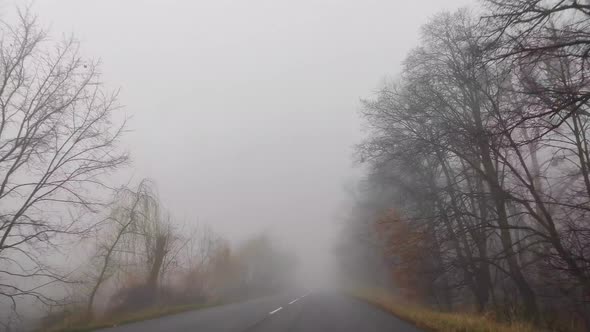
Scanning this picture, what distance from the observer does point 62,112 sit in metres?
9.70

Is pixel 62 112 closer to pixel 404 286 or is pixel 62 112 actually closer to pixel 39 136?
pixel 39 136

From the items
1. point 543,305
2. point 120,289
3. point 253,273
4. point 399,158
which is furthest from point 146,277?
point 253,273

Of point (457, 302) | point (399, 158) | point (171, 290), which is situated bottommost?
point (457, 302)

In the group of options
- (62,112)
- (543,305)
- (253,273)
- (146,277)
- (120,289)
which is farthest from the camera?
(253,273)

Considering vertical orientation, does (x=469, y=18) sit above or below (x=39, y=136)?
above

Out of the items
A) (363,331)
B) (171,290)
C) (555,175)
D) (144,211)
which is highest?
(144,211)

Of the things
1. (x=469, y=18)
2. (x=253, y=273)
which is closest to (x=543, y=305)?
(x=469, y=18)

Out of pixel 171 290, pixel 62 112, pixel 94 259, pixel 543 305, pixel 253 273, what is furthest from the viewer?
pixel 253 273

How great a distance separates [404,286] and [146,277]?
13738mm

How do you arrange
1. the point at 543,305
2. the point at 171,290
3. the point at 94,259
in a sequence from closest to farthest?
the point at 543,305, the point at 94,259, the point at 171,290

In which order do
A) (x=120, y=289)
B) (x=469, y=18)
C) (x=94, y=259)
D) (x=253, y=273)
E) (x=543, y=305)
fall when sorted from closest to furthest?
(x=469, y=18)
(x=543, y=305)
(x=94, y=259)
(x=120, y=289)
(x=253, y=273)

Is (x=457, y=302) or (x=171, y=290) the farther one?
(x=171, y=290)

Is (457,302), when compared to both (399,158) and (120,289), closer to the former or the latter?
(399,158)

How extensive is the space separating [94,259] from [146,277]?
12.4 ft
